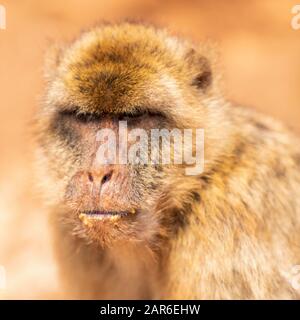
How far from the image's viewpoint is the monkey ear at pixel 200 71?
439 centimetres

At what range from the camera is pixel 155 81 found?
4133mm

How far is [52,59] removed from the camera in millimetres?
4773

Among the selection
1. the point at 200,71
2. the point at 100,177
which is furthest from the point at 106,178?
the point at 200,71

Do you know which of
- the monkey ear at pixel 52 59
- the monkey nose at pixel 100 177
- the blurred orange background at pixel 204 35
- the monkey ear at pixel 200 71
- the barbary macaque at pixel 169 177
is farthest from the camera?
the blurred orange background at pixel 204 35

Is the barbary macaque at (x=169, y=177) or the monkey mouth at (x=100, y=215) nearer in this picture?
the monkey mouth at (x=100, y=215)

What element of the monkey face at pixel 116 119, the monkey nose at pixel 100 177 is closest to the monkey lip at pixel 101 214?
the monkey face at pixel 116 119

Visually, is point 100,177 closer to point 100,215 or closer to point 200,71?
point 100,215

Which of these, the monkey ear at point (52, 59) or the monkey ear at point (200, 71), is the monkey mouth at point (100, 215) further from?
the monkey ear at point (52, 59)

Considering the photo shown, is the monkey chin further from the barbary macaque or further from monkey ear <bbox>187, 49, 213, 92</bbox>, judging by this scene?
monkey ear <bbox>187, 49, 213, 92</bbox>

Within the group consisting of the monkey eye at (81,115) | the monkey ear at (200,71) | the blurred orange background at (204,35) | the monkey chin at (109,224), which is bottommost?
the monkey chin at (109,224)

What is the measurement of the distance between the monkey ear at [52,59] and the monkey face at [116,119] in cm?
10

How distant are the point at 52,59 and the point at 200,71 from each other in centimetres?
122
